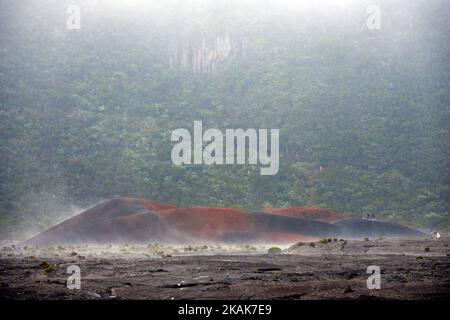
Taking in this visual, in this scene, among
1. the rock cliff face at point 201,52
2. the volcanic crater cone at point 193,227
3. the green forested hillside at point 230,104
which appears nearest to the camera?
the volcanic crater cone at point 193,227

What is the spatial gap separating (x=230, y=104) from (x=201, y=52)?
13506 mm

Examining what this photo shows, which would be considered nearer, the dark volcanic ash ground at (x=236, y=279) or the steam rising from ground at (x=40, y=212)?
the dark volcanic ash ground at (x=236, y=279)

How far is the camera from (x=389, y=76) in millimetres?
77188
